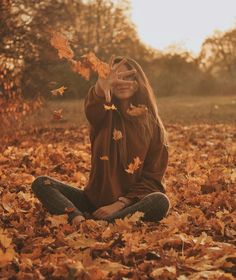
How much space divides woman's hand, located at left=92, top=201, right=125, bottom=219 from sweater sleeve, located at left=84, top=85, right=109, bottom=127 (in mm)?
638

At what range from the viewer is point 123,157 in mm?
3723

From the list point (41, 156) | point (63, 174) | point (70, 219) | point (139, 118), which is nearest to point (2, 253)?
point (70, 219)

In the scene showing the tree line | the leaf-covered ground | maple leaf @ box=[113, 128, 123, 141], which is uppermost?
the tree line

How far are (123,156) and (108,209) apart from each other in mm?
415

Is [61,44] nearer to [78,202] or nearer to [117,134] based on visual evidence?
[117,134]

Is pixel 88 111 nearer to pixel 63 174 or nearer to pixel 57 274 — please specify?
pixel 57 274

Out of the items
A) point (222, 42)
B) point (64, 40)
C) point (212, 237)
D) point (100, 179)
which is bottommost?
point (212, 237)

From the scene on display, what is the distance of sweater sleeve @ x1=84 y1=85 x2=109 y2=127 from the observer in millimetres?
3531

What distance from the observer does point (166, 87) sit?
94.2 ft

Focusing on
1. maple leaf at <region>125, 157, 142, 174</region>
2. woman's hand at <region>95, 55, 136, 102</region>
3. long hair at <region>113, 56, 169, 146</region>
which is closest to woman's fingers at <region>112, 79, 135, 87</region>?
woman's hand at <region>95, 55, 136, 102</region>

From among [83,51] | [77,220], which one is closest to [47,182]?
[77,220]

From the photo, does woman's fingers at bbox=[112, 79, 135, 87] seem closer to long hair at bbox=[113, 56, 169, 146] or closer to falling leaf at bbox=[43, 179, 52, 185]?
long hair at bbox=[113, 56, 169, 146]

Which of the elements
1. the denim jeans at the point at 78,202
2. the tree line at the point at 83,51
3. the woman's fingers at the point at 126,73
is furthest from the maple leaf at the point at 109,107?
the tree line at the point at 83,51

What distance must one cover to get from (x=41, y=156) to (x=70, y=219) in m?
2.88
